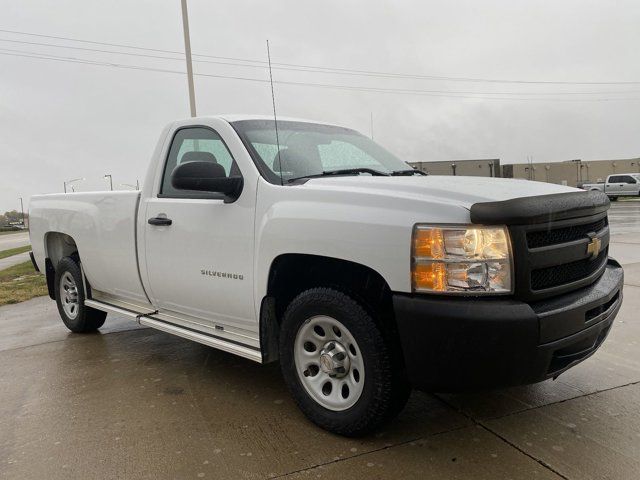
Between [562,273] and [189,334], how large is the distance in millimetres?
2525

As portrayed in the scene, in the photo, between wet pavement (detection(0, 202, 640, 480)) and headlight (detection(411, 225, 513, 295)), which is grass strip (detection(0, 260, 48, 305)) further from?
headlight (detection(411, 225, 513, 295))

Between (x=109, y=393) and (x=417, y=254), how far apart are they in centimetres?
262

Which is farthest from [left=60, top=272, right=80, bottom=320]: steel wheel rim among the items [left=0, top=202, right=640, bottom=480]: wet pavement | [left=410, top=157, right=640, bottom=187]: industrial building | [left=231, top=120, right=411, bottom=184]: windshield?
[left=410, top=157, right=640, bottom=187]: industrial building

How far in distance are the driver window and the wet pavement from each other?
1524 mm

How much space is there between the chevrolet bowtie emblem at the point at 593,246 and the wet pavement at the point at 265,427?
3.30 ft

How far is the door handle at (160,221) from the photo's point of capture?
3.97 meters

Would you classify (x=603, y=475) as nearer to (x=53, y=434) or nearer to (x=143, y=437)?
(x=143, y=437)

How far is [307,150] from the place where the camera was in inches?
152

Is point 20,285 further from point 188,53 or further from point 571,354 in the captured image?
point 571,354

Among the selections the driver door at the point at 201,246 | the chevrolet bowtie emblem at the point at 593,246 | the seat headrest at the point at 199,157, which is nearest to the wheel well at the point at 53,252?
the driver door at the point at 201,246

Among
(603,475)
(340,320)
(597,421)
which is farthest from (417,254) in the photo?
(597,421)

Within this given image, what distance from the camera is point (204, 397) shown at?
148 inches

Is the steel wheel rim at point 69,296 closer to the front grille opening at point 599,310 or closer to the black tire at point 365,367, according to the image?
the black tire at point 365,367

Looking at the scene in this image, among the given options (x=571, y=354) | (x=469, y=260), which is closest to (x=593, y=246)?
(x=571, y=354)
